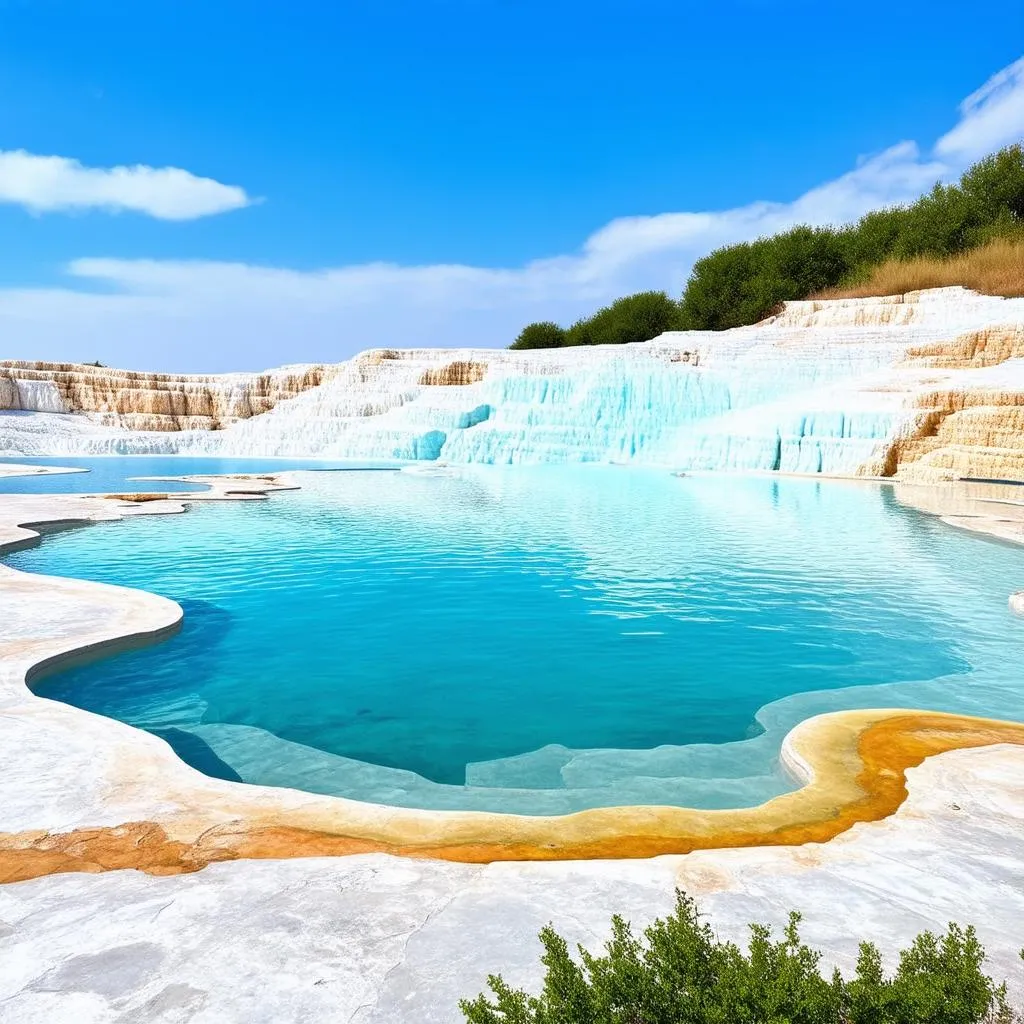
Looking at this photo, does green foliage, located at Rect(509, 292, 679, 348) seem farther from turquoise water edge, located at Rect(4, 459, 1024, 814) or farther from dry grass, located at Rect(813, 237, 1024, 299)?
turquoise water edge, located at Rect(4, 459, 1024, 814)

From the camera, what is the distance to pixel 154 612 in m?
7.46

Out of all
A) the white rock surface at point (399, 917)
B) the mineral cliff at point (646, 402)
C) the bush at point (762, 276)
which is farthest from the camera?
the bush at point (762, 276)

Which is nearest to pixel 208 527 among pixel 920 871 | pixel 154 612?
pixel 154 612

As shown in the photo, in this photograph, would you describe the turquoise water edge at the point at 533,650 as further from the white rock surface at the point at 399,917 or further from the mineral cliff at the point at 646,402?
the mineral cliff at the point at 646,402

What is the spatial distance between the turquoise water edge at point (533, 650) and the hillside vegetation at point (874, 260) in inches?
1383

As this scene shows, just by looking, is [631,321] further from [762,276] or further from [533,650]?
[533,650]

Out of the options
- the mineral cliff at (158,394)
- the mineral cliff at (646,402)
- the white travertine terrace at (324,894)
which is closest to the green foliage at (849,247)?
the mineral cliff at (646,402)

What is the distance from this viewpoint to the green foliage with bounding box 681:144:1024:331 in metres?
46.8

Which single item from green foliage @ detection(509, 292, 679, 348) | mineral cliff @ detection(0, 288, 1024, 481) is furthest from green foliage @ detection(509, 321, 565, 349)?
mineral cliff @ detection(0, 288, 1024, 481)

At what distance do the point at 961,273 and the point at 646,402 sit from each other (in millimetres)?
20160

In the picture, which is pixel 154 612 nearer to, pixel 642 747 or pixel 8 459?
pixel 642 747

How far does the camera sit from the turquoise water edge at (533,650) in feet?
16.6

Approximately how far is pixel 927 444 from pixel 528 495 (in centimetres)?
1443

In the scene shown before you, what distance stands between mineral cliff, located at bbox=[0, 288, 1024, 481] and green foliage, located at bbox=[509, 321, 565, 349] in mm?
20303
